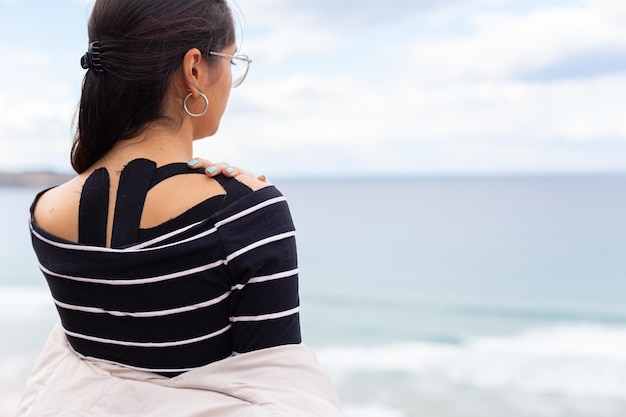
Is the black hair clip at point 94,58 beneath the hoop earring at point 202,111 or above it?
above

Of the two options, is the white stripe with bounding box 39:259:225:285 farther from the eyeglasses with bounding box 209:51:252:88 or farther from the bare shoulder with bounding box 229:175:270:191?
the eyeglasses with bounding box 209:51:252:88

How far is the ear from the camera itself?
1.04 meters

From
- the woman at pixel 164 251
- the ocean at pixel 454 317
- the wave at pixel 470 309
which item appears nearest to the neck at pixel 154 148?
the woman at pixel 164 251

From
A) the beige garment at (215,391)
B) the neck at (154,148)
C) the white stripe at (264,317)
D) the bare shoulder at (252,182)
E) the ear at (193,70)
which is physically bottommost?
the beige garment at (215,391)

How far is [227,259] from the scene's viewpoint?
0.95 metres

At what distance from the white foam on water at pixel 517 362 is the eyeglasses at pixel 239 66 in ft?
18.9

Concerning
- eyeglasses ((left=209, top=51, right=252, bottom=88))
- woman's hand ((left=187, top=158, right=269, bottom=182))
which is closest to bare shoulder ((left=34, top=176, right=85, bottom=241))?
woman's hand ((left=187, top=158, right=269, bottom=182))

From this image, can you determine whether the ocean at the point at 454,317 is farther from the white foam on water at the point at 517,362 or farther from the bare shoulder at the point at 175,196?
the bare shoulder at the point at 175,196

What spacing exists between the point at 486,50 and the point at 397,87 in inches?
266

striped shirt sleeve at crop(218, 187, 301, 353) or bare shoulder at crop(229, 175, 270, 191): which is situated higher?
bare shoulder at crop(229, 175, 270, 191)

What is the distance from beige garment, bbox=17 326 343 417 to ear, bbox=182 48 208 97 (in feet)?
1.45

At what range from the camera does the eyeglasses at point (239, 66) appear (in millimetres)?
1123

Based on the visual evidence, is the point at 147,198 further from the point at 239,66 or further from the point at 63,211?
the point at 239,66

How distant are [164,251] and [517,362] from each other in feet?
24.2
